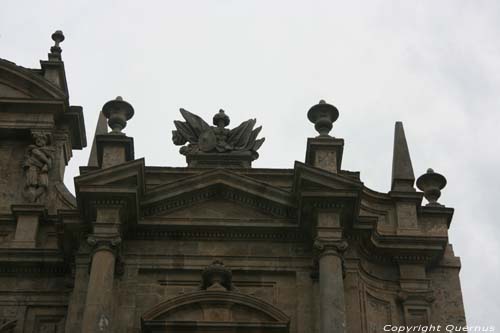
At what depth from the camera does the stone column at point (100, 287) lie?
21.0 m

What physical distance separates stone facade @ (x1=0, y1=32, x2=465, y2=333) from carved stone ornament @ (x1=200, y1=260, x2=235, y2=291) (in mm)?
26

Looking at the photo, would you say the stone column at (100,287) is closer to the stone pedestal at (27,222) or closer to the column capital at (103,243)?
the column capital at (103,243)

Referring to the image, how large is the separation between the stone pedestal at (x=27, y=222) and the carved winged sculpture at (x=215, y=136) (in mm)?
3370

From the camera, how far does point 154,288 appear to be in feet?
73.8

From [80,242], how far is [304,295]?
4370 mm

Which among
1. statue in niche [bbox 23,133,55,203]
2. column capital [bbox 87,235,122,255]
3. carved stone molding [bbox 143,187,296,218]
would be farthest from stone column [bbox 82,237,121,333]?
statue in niche [bbox 23,133,55,203]

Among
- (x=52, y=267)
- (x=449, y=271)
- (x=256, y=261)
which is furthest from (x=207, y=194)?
(x=449, y=271)

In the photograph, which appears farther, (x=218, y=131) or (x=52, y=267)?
(x=218, y=131)

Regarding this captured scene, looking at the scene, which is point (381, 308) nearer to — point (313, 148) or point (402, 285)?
point (402, 285)

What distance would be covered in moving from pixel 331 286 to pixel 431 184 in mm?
4800

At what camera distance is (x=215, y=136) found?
25391mm

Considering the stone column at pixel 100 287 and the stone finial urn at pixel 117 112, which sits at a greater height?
the stone finial urn at pixel 117 112

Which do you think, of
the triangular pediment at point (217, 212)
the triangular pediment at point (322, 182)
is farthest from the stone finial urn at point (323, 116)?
the triangular pediment at point (217, 212)

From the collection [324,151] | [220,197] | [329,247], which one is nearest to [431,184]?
[324,151]
